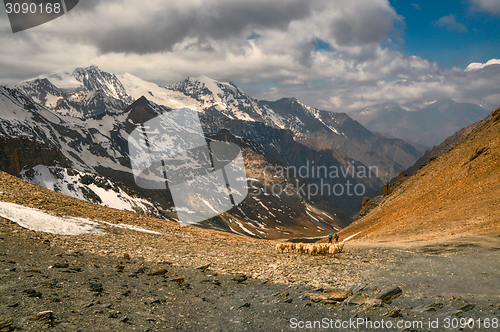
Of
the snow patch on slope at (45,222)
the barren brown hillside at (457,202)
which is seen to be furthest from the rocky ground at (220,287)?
the barren brown hillside at (457,202)

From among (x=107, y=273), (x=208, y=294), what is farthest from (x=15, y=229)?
(x=208, y=294)

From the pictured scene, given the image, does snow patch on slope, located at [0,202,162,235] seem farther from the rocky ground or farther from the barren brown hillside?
the barren brown hillside

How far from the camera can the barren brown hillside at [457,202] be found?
29.0 metres

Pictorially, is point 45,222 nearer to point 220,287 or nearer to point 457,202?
point 220,287

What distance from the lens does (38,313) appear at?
10773mm

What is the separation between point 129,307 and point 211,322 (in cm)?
331

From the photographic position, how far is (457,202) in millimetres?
36250

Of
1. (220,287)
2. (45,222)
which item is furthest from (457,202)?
(45,222)

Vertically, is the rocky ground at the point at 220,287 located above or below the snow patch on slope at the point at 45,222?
below

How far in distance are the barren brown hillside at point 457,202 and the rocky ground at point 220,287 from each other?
6713 mm

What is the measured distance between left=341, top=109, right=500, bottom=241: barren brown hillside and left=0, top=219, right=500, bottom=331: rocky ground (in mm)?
6713

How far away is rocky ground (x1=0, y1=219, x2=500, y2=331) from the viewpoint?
39.3ft

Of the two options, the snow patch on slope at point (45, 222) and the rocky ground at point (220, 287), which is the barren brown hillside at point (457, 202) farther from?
the snow patch on slope at point (45, 222)

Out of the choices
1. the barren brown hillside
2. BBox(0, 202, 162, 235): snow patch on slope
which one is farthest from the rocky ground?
the barren brown hillside
